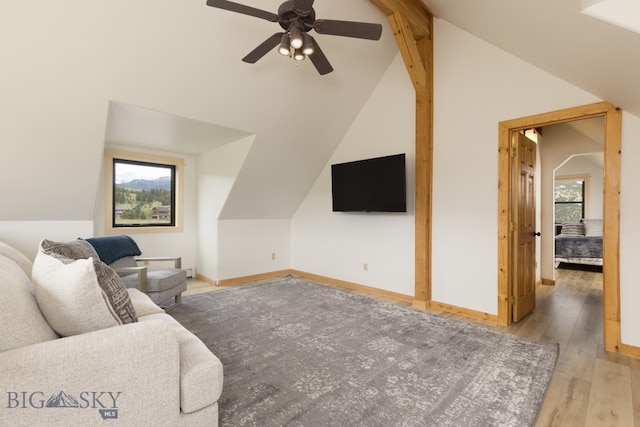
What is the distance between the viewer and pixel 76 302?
1.24 metres

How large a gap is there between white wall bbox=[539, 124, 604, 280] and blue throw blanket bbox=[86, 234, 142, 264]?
603 centimetres

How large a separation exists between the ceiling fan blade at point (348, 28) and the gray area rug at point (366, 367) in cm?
240

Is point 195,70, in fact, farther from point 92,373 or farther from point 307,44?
point 92,373

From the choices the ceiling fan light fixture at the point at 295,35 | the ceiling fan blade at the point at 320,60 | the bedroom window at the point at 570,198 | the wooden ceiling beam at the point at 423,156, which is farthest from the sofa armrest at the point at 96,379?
the bedroom window at the point at 570,198

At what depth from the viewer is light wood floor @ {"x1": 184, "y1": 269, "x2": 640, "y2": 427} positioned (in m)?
→ 1.78

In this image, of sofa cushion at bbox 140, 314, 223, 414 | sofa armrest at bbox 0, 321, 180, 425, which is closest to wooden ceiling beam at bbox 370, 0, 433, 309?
sofa cushion at bbox 140, 314, 223, 414

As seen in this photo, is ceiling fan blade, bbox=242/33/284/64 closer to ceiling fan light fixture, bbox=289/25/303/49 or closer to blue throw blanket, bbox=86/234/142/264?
ceiling fan light fixture, bbox=289/25/303/49

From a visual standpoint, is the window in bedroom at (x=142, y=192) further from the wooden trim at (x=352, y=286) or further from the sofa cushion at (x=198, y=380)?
the sofa cushion at (x=198, y=380)

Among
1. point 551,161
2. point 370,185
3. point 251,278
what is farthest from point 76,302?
point 551,161

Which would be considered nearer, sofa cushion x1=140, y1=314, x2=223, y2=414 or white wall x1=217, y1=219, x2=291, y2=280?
sofa cushion x1=140, y1=314, x2=223, y2=414

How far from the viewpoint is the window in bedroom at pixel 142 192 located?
179 inches

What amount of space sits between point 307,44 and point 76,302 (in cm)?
204

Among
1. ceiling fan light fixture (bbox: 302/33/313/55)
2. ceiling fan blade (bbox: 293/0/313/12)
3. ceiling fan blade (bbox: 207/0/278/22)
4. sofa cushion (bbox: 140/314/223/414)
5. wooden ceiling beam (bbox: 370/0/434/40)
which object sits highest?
wooden ceiling beam (bbox: 370/0/434/40)

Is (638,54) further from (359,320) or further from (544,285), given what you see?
(544,285)
